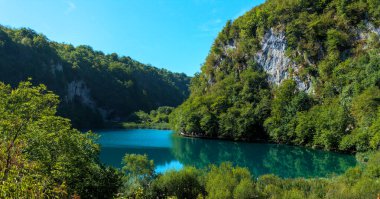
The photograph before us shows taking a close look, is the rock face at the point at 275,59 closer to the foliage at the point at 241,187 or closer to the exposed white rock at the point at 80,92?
the foliage at the point at 241,187

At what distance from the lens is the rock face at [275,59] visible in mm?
77312

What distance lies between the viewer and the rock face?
3044 inches

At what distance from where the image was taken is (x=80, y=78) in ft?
431

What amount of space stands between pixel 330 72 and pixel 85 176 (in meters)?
60.9

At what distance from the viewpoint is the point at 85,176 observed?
17.0 m

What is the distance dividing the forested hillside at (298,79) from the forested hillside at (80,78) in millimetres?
50117

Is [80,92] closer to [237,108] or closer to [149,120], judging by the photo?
[149,120]

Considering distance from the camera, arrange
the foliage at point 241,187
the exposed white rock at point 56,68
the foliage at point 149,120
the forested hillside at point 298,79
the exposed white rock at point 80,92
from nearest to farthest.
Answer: the foliage at point 241,187 → the forested hillside at point 298,79 → the exposed white rock at point 56,68 → the foliage at point 149,120 → the exposed white rock at point 80,92

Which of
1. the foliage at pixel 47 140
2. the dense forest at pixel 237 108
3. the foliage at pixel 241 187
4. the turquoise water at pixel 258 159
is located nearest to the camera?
the foliage at pixel 47 140

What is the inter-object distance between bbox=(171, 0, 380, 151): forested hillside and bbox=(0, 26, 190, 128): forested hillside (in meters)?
50.1

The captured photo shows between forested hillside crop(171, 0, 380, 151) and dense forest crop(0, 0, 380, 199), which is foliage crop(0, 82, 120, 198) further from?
forested hillside crop(171, 0, 380, 151)

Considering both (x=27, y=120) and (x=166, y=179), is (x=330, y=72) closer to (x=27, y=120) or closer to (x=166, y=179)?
(x=166, y=179)

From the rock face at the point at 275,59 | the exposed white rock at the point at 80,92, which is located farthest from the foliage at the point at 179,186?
the exposed white rock at the point at 80,92

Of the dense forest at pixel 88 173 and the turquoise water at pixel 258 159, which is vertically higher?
the dense forest at pixel 88 173
